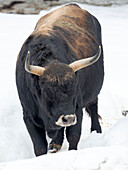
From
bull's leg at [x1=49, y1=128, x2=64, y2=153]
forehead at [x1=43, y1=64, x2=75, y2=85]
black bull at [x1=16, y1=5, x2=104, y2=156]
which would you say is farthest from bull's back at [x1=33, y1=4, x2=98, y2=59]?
bull's leg at [x1=49, y1=128, x2=64, y2=153]

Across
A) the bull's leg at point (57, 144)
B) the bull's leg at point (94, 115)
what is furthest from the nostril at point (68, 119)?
the bull's leg at point (94, 115)

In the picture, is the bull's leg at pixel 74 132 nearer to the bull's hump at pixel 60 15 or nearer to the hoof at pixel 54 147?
→ the hoof at pixel 54 147

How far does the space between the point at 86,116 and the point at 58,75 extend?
9.42 ft

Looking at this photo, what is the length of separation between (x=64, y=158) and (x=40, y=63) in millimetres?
1345

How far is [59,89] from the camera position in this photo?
3.84 m

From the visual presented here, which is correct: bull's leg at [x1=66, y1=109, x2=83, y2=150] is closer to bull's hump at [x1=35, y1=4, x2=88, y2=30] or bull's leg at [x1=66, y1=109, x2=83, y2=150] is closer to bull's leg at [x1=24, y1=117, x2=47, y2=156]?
bull's leg at [x1=24, y1=117, x2=47, y2=156]

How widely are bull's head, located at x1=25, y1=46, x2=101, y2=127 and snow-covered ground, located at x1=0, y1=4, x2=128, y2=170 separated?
387 millimetres

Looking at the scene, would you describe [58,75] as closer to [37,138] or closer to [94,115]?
[37,138]

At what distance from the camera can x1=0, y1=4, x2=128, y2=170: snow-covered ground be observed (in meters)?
3.10

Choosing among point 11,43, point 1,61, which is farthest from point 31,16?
point 1,61

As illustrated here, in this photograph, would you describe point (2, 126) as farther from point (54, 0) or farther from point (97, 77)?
point (54, 0)

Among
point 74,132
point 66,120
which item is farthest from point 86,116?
point 66,120

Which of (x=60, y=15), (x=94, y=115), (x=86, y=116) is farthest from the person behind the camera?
(x=86, y=116)

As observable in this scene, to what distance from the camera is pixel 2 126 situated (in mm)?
5816
